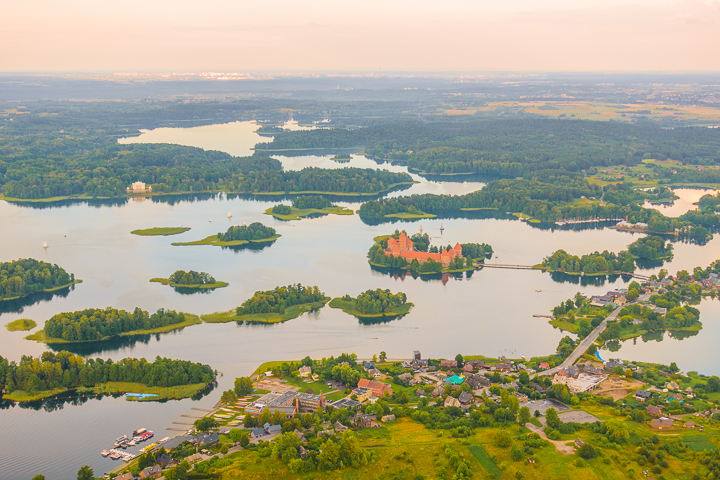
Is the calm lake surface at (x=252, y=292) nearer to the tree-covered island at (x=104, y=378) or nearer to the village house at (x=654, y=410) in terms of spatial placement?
the tree-covered island at (x=104, y=378)

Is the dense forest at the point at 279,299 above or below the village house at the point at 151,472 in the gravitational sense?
above

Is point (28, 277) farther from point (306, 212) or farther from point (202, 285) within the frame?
point (306, 212)

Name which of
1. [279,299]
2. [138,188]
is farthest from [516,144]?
[279,299]

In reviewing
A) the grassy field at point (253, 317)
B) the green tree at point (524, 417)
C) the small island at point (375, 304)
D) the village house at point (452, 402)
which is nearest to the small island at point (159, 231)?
the grassy field at point (253, 317)

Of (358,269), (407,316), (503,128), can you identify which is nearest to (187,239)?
(358,269)

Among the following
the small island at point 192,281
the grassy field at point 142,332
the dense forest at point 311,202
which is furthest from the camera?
the dense forest at point 311,202
